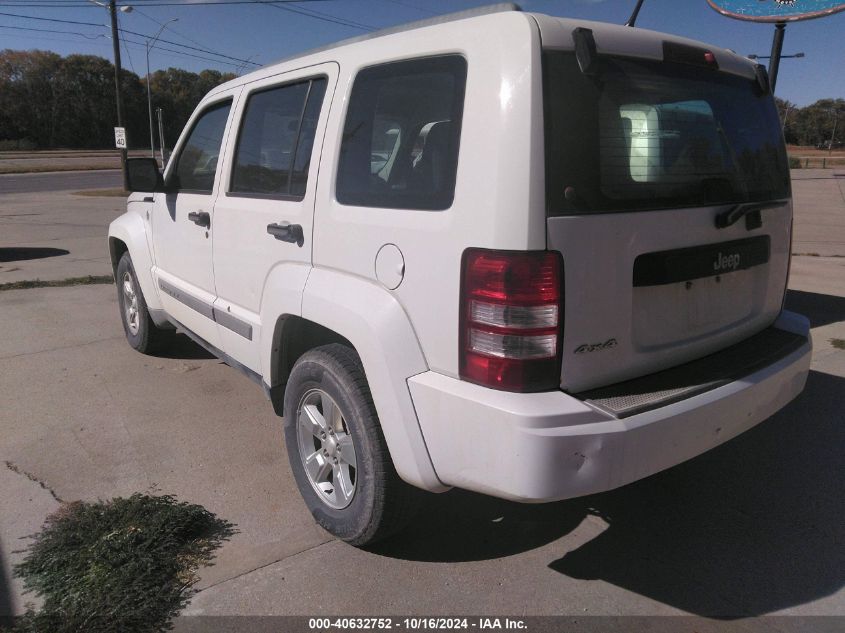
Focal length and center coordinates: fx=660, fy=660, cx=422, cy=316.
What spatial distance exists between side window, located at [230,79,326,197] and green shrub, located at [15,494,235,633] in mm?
1557

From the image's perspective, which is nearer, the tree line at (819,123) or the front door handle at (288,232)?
the front door handle at (288,232)

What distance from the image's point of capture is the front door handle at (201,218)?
3711 mm

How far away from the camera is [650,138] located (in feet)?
7.74

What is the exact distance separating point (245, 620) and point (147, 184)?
9.62ft

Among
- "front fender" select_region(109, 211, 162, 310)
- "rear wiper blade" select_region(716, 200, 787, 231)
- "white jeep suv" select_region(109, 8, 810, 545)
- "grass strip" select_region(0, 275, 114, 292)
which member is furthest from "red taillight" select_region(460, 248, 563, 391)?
"grass strip" select_region(0, 275, 114, 292)

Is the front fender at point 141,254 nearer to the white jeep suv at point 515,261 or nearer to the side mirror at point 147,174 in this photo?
the side mirror at point 147,174

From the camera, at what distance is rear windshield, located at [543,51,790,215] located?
6.89 feet

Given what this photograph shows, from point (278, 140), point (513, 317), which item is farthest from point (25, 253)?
point (513, 317)

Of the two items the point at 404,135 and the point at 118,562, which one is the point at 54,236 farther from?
the point at 404,135

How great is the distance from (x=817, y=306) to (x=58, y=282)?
29.0 feet

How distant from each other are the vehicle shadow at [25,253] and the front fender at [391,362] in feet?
31.2

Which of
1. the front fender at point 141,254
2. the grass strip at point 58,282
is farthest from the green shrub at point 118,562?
the grass strip at point 58,282

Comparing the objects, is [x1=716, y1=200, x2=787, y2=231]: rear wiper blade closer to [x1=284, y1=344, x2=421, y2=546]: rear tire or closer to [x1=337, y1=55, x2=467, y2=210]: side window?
[x1=337, y1=55, x2=467, y2=210]: side window

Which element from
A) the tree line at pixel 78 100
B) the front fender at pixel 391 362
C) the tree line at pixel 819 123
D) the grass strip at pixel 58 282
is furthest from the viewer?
the tree line at pixel 819 123
